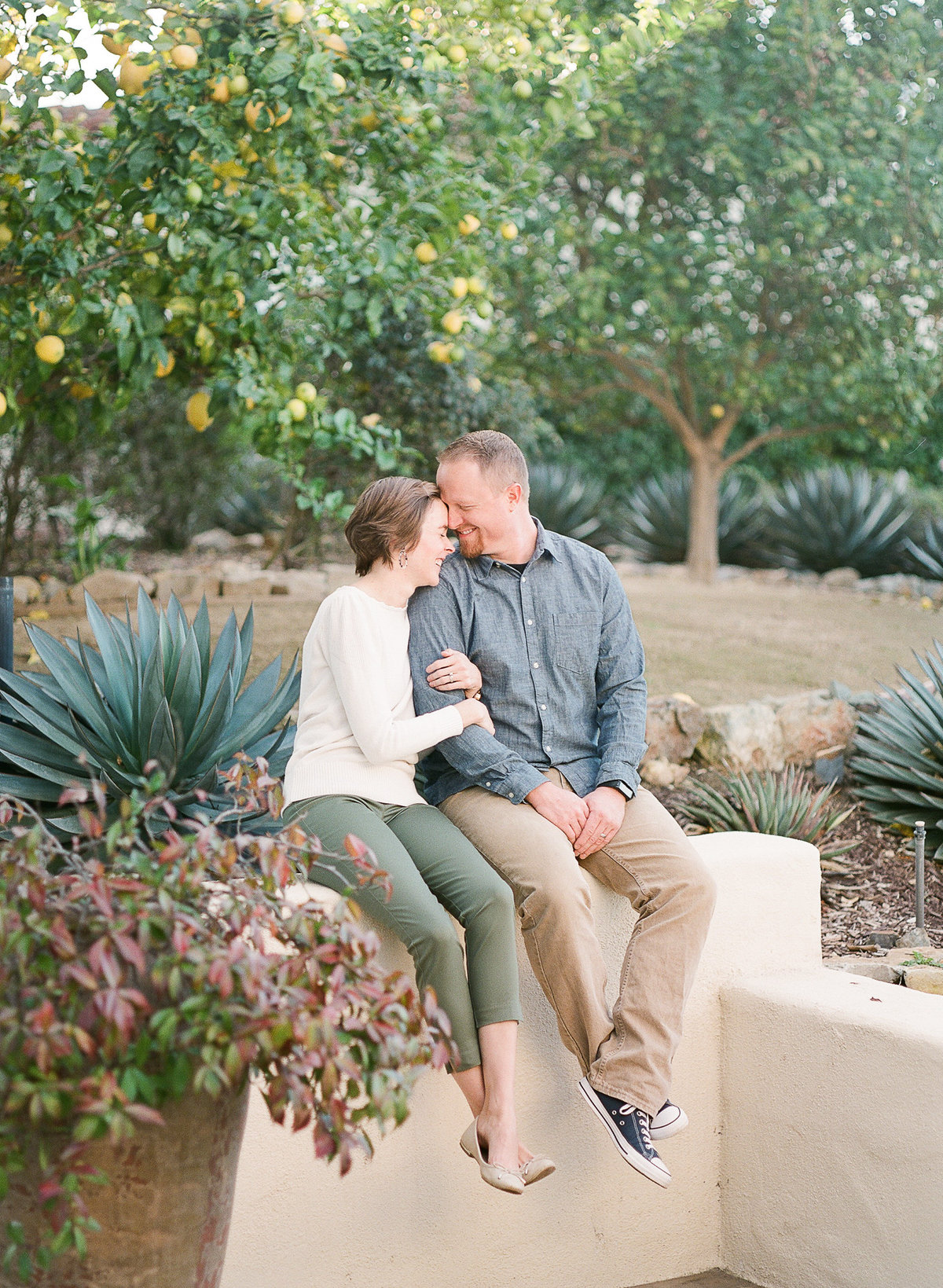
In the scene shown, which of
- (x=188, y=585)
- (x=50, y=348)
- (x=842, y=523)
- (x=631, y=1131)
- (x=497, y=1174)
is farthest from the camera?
(x=842, y=523)

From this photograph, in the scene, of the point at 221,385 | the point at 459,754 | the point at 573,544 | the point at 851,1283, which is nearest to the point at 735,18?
the point at 221,385

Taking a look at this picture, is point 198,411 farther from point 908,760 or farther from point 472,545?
point 908,760

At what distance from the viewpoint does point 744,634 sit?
8344 millimetres

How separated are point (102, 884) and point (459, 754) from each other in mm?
1337

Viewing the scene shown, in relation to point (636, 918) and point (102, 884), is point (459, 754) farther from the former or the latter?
point (102, 884)

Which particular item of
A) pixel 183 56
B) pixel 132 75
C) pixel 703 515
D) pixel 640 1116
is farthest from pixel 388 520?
pixel 703 515

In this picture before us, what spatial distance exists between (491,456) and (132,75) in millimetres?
1923

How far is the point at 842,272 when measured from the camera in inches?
362

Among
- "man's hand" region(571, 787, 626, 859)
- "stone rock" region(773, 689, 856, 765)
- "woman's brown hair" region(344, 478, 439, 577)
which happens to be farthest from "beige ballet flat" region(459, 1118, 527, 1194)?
"stone rock" region(773, 689, 856, 765)

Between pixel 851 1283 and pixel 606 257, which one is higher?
pixel 606 257

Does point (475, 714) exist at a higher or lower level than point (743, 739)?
higher

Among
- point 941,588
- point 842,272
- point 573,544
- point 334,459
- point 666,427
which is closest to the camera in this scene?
point 573,544

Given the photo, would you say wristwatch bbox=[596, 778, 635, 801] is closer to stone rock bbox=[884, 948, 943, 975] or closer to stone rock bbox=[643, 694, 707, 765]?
stone rock bbox=[884, 948, 943, 975]

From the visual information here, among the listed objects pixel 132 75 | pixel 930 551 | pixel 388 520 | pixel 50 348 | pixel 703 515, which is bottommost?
pixel 930 551
